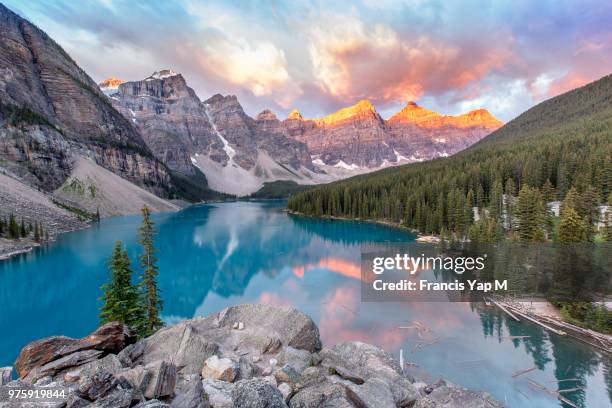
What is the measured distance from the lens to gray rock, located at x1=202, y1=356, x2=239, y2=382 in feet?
28.7

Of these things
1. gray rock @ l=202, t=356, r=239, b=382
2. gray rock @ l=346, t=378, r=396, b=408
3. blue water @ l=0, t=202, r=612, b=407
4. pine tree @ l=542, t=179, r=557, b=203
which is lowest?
blue water @ l=0, t=202, r=612, b=407

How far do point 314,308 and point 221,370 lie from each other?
71.3 feet

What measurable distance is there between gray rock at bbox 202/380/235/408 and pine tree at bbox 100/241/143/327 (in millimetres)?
12372

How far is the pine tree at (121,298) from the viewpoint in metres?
17.8

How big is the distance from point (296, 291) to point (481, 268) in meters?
18.3

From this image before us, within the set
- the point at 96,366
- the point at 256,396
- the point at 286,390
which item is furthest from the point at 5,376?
the point at 286,390

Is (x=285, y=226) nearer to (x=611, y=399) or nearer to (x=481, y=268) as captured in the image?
(x=481, y=268)

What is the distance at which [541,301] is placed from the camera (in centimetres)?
2727

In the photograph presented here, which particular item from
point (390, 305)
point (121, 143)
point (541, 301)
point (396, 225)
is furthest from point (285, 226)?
point (121, 143)

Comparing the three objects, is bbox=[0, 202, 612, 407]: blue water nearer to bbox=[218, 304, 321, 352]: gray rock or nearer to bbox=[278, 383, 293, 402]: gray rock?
bbox=[218, 304, 321, 352]: gray rock

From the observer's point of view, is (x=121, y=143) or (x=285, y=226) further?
(x=121, y=143)

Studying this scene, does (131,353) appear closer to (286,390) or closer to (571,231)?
(286,390)

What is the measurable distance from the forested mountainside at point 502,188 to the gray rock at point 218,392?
4022 centimetres

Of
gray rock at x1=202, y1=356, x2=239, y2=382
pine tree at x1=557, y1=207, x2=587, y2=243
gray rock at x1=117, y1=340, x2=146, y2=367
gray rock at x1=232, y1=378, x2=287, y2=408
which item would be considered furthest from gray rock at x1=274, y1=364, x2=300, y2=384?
pine tree at x1=557, y1=207, x2=587, y2=243
